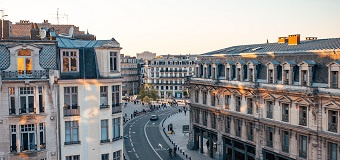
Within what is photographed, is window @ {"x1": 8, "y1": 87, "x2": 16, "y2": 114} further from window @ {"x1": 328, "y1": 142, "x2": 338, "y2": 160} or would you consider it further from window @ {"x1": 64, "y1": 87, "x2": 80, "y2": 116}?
window @ {"x1": 328, "y1": 142, "x2": 338, "y2": 160}

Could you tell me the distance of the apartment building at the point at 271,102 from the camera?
3563 centimetres

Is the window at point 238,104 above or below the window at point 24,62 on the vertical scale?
below

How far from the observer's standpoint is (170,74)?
14962 cm

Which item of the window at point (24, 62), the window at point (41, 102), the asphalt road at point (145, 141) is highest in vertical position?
the window at point (24, 62)

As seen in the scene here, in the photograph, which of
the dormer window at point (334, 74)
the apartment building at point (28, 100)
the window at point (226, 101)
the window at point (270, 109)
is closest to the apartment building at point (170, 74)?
the window at point (226, 101)

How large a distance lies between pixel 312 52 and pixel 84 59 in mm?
21735

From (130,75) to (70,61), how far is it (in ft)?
457

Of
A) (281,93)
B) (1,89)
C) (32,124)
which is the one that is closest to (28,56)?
(1,89)

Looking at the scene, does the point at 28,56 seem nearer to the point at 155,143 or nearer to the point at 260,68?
the point at 260,68

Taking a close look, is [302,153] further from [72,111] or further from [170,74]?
[170,74]

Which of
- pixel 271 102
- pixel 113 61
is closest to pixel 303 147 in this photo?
pixel 271 102

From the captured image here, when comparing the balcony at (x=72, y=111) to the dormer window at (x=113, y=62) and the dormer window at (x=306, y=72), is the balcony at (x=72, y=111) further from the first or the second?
the dormer window at (x=306, y=72)

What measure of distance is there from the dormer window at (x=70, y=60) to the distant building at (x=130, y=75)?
13162 cm

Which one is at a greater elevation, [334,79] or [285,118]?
[334,79]
